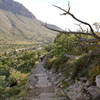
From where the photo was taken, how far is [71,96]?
329 inches

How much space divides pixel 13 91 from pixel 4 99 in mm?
1709

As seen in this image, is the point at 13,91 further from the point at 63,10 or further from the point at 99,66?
the point at 63,10

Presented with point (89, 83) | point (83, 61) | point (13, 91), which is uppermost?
point (83, 61)

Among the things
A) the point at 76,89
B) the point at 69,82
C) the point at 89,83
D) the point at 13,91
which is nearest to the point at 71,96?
the point at 76,89

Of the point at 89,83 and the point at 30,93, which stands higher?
the point at 89,83

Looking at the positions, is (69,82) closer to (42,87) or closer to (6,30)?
(42,87)

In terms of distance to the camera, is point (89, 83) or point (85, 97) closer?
point (85, 97)

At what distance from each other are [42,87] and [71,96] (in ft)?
12.6

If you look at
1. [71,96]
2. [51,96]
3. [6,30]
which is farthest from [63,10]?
[6,30]

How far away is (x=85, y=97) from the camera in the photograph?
7531 millimetres

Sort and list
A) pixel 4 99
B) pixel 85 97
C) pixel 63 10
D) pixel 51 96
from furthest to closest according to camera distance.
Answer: pixel 4 99 < pixel 51 96 < pixel 85 97 < pixel 63 10

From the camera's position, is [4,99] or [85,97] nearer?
[85,97]

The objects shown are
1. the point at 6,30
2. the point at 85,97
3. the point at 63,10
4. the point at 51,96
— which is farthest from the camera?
the point at 6,30

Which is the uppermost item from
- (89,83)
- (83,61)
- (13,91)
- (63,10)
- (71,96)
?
(63,10)
